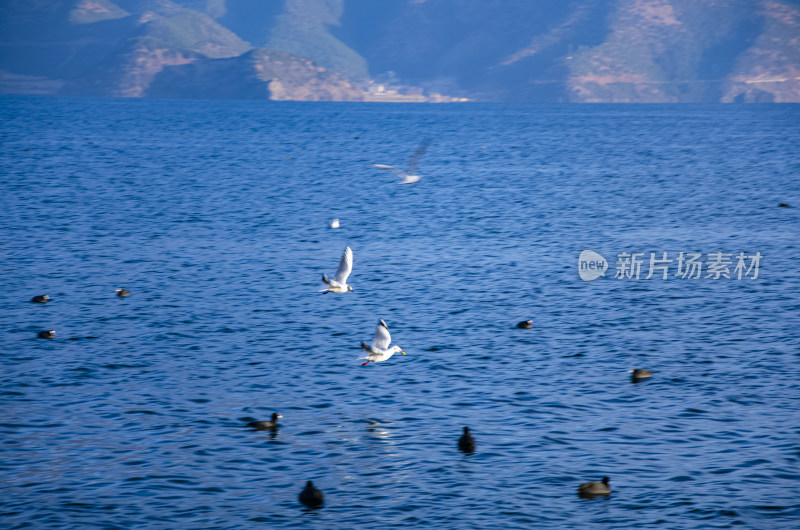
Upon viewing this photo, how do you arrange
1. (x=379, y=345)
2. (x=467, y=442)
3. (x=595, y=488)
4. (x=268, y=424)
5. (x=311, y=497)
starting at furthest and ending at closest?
(x=379, y=345) < (x=268, y=424) < (x=467, y=442) < (x=595, y=488) < (x=311, y=497)

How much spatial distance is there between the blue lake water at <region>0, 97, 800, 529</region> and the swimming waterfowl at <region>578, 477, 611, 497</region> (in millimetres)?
286

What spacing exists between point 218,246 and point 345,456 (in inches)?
998

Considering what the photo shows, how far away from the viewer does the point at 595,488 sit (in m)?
16.9

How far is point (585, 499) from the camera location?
662 inches

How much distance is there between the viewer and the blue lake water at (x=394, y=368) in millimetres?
16938

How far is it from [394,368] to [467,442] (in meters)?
6.30

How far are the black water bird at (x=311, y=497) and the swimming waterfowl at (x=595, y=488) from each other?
5218 millimetres

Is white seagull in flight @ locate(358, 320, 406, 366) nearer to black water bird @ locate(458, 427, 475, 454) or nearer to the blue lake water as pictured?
the blue lake water

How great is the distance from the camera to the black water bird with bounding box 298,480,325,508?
53.7 ft

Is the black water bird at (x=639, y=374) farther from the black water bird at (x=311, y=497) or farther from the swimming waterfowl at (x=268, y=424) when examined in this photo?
the black water bird at (x=311, y=497)

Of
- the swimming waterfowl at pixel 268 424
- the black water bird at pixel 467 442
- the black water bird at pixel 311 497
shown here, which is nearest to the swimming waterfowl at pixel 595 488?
the black water bird at pixel 467 442

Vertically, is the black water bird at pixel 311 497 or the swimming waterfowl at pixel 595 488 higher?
the swimming waterfowl at pixel 595 488

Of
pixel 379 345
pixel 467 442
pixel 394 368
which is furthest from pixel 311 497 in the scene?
pixel 394 368

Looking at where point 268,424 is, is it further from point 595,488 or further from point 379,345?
point 595,488
